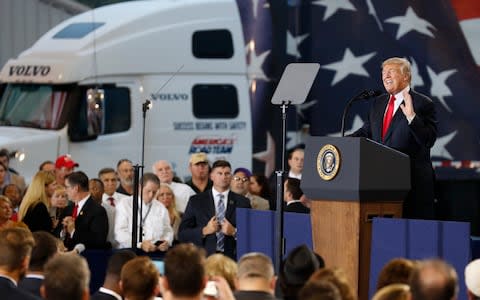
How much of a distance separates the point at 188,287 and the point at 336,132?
40.1 feet

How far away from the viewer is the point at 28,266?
9375 mm

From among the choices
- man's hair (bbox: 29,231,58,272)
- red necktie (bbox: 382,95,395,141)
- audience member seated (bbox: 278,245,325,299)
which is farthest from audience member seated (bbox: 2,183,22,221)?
audience member seated (bbox: 278,245,325,299)

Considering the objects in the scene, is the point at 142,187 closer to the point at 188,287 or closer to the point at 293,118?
the point at 293,118

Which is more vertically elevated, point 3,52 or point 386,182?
point 3,52

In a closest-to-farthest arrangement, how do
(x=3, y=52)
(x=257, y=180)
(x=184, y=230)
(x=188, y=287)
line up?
(x=188, y=287) → (x=184, y=230) → (x=257, y=180) → (x=3, y=52)

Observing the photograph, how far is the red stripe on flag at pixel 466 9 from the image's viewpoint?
1836cm

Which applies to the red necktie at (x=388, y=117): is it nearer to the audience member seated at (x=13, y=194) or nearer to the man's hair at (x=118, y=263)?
the man's hair at (x=118, y=263)

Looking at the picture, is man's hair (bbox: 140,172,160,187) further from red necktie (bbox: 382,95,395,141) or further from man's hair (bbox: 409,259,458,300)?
man's hair (bbox: 409,259,458,300)

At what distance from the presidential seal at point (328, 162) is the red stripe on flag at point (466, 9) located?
7742 mm

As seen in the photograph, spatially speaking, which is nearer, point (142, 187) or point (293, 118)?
point (142, 187)

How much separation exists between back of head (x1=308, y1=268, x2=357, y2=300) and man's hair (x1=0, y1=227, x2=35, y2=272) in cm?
210

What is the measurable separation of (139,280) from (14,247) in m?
1.25

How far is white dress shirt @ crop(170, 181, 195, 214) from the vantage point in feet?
53.5

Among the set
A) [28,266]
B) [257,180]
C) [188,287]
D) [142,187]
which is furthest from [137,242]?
[188,287]
